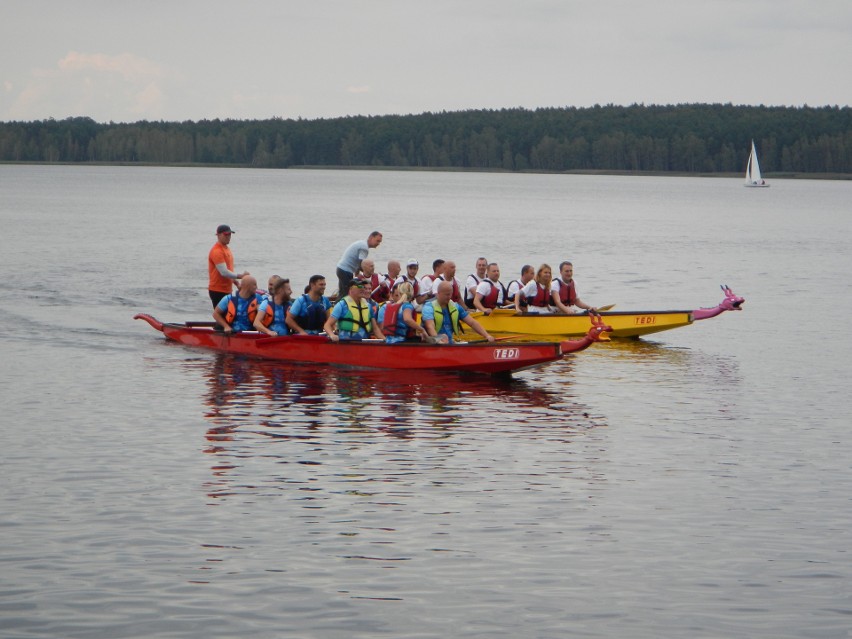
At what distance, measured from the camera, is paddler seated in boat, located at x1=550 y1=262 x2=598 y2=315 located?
2664cm

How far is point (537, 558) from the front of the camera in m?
12.0

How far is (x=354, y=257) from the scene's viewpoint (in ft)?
83.8

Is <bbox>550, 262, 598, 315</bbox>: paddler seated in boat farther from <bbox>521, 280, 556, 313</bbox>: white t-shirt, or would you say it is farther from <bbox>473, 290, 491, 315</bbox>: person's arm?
<bbox>473, 290, 491, 315</bbox>: person's arm

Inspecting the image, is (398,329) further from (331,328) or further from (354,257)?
(354,257)

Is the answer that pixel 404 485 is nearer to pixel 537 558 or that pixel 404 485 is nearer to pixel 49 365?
pixel 537 558

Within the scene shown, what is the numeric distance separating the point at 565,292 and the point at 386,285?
3.91 meters

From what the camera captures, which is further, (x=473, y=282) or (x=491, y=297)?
(x=473, y=282)

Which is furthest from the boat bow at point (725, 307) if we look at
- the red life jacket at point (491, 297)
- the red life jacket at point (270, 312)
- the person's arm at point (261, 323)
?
the person's arm at point (261, 323)

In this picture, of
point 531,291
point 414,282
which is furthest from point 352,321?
point 531,291

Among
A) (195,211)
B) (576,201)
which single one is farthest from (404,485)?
(576,201)

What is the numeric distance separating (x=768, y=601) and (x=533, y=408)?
9119mm

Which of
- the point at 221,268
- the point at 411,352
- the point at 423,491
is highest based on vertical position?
the point at 221,268

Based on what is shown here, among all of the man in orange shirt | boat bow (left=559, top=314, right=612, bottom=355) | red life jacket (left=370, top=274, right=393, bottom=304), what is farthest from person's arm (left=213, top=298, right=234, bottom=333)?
boat bow (left=559, top=314, right=612, bottom=355)

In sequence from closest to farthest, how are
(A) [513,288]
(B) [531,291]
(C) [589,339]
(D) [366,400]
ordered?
1. (C) [589,339]
2. (D) [366,400]
3. (B) [531,291]
4. (A) [513,288]
